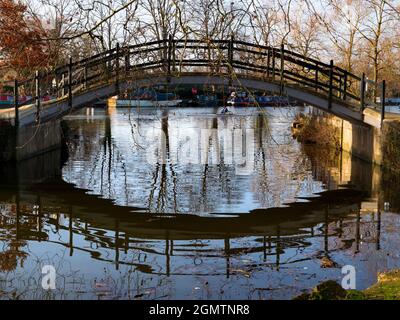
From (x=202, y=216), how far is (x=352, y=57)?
19.2m

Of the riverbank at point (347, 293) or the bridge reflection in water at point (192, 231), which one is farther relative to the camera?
the bridge reflection in water at point (192, 231)

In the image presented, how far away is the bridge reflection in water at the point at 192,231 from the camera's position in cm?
855

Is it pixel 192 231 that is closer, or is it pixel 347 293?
pixel 347 293

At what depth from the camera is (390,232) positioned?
37.8ft

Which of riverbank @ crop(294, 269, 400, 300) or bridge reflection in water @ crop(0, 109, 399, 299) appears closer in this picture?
riverbank @ crop(294, 269, 400, 300)

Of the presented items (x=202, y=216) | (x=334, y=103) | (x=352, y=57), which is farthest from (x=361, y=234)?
(x=352, y=57)

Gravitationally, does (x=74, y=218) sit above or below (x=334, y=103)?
below

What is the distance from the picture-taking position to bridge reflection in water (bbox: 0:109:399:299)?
8.55 metres

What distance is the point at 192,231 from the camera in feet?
38.7

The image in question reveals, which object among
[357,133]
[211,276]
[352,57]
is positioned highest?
[352,57]
